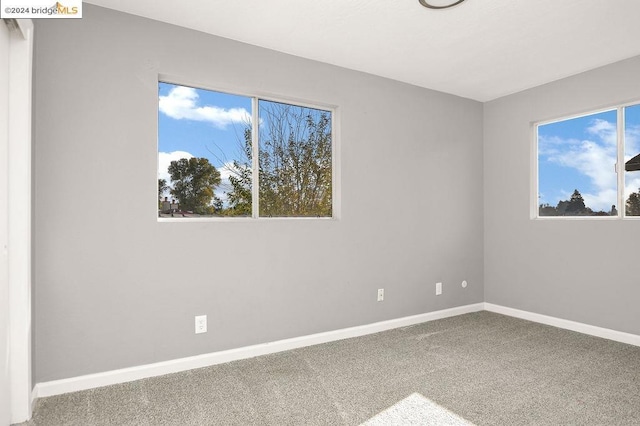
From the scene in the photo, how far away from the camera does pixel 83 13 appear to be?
8.20 feet

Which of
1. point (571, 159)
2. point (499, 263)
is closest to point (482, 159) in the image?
point (571, 159)

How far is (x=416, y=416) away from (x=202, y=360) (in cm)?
157

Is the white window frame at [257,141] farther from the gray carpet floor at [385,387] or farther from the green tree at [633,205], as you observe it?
the green tree at [633,205]

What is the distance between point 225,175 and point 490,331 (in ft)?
9.37

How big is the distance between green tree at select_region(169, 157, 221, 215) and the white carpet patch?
190cm

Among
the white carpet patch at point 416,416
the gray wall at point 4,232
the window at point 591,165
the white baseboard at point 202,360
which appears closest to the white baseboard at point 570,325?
the white baseboard at point 202,360

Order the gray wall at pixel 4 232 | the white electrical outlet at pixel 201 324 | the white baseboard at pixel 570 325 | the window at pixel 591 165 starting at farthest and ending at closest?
1. the window at pixel 591 165
2. the white baseboard at pixel 570 325
3. the white electrical outlet at pixel 201 324
4. the gray wall at pixel 4 232

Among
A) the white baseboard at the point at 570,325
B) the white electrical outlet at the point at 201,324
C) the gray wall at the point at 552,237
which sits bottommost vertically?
the white baseboard at the point at 570,325

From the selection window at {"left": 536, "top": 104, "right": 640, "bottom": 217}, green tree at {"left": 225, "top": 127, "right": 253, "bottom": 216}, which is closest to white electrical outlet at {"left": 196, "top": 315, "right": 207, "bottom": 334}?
green tree at {"left": 225, "top": 127, "right": 253, "bottom": 216}

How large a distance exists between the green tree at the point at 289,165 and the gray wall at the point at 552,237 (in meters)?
2.13

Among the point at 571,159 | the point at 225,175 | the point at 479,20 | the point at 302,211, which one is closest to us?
the point at 479,20

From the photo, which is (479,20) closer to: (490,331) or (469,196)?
(469,196)

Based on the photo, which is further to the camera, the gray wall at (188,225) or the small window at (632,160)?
the small window at (632,160)

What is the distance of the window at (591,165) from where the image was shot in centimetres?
351
